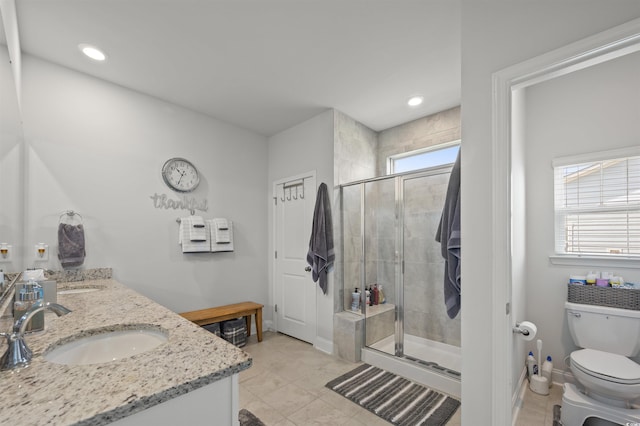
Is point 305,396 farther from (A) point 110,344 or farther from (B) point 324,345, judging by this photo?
(A) point 110,344

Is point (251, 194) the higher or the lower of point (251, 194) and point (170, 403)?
the higher

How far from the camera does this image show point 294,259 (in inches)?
139

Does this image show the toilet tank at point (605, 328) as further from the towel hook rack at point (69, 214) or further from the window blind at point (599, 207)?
the towel hook rack at point (69, 214)

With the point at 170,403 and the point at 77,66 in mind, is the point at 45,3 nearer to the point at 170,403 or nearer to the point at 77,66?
the point at 77,66

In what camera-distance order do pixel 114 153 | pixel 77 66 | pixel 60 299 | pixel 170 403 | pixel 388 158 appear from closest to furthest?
pixel 170 403, pixel 60 299, pixel 77 66, pixel 114 153, pixel 388 158

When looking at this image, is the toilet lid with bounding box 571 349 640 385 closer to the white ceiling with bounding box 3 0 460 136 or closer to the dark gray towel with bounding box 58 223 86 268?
the white ceiling with bounding box 3 0 460 136

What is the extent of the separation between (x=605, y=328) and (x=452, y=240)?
1.43m

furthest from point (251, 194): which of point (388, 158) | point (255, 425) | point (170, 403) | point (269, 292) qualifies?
point (170, 403)

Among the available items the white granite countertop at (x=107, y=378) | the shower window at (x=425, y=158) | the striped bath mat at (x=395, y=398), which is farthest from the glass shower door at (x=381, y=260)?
the white granite countertop at (x=107, y=378)

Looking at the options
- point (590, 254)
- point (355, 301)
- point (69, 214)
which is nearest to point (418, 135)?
point (590, 254)

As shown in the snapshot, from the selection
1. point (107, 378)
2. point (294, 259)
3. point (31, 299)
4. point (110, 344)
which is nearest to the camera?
point (107, 378)

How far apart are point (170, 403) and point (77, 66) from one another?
2.97m

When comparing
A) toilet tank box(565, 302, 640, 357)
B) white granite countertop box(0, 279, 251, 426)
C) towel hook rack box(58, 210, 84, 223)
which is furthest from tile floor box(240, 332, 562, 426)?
towel hook rack box(58, 210, 84, 223)

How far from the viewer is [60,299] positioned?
1632 millimetres
